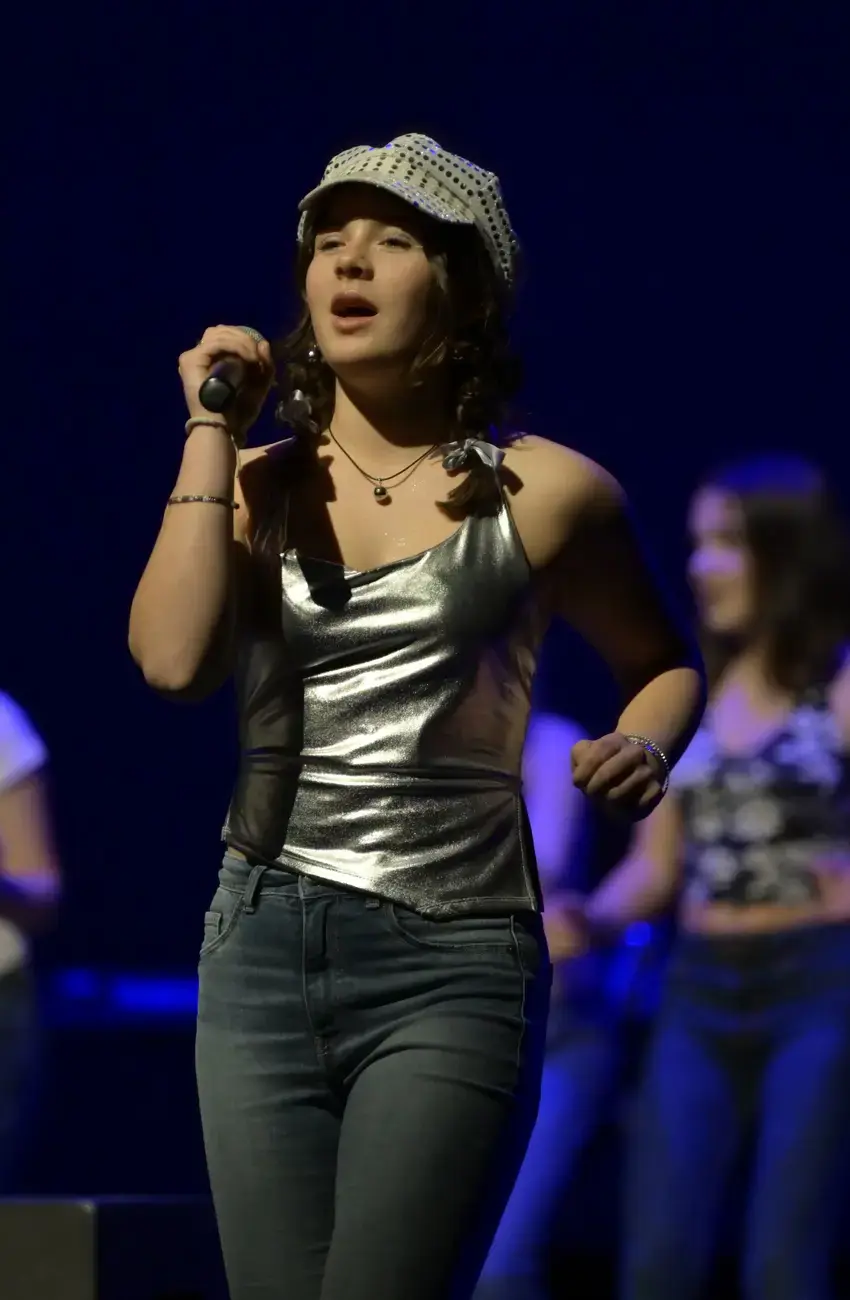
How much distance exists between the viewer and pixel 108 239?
5.04 meters

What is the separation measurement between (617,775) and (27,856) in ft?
6.95

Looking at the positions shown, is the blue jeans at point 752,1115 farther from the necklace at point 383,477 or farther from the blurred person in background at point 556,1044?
the necklace at point 383,477

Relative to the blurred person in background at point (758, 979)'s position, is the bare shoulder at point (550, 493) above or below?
above

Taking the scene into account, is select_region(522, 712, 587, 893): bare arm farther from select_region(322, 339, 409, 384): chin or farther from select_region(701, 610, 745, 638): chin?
select_region(322, 339, 409, 384): chin

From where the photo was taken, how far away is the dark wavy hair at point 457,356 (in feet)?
5.92

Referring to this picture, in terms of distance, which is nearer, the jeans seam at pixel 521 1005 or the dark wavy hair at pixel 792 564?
the jeans seam at pixel 521 1005

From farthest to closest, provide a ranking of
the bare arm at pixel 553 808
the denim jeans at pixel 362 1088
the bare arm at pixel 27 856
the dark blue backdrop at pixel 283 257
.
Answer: the dark blue backdrop at pixel 283 257 < the bare arm at pixel 553 808 < the bare arm at pixel 27 856 < the denim jeans at pixel 362 1088

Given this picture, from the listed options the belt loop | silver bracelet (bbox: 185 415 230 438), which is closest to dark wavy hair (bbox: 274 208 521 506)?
silver bracelet (bbox: 185 415 230 438)

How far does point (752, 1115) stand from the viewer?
3.29 metres

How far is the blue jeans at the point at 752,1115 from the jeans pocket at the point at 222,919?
176 centimetres

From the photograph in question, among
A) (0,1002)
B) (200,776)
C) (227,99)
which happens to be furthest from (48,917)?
(227,99)

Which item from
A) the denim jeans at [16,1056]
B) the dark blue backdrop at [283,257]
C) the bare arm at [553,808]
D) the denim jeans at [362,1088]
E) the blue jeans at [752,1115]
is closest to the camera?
the denim jeans at [362,1088]

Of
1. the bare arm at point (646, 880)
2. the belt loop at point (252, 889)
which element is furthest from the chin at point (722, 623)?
the belt loop at point (252, 889)

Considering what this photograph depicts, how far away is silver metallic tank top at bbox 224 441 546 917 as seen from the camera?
1.66 metres
